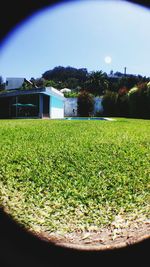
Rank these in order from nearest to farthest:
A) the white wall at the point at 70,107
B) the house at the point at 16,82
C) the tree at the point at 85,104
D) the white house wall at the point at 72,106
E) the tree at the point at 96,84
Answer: the tree at the point at 85,104
the house at the point at 16,82
the white house wall at the point at 72,106
the white wall at the point at 70,107
the tree at the point at 96,84

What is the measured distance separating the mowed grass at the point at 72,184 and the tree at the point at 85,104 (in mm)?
25225

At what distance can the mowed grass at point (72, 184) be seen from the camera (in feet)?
12.5

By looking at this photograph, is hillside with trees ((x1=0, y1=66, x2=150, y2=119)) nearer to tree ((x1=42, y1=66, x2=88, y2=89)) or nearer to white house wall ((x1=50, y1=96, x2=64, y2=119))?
tree ((x1=42, y1=66, x2=88, y2=89))

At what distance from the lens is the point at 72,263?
2.78 meters

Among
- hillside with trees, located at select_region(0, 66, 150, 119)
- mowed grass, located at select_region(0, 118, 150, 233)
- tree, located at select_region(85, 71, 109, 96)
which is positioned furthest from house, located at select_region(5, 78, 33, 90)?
mowed grass, located at select_region(0, 118, 150, 233)

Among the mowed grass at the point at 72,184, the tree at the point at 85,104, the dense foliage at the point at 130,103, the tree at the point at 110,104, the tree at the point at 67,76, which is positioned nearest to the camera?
the mowed grass at the point at 72,184

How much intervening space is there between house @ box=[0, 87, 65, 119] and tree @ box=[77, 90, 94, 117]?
19.4ft

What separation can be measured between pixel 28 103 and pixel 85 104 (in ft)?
30.3

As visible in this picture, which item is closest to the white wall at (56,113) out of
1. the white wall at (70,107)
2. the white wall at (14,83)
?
the white wall at (70,107)

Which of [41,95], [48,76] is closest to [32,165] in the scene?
[41,95]

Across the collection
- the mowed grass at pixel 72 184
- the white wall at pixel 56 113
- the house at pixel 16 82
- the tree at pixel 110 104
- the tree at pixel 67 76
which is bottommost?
the mowed grass at pixel 72 184

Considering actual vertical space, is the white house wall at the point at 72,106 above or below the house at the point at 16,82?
below

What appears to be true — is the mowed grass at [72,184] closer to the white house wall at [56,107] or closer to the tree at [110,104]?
the white house wall at [56,107]

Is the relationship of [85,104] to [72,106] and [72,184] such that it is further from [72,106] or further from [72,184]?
[72,184]
